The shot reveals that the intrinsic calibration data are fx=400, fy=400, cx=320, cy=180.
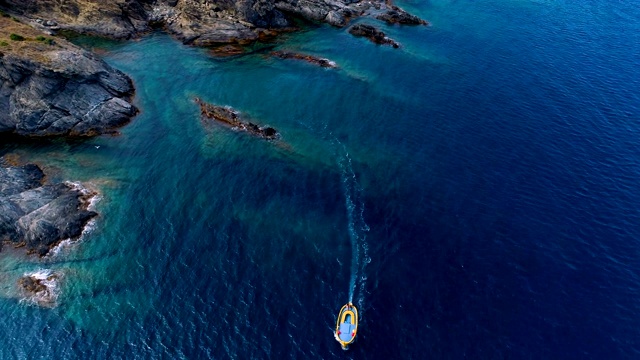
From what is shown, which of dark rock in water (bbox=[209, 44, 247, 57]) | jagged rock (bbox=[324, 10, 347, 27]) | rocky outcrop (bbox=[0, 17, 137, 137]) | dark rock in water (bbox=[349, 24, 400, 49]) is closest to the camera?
rocky outcrop (bbox=[0, 17, 137, 137])

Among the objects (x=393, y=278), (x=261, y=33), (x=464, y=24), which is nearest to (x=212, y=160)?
(x=393, y=278)

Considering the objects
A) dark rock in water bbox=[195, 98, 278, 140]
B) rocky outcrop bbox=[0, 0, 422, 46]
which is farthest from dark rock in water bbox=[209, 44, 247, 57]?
dark rock in water bbox=[195, 98, 278, 140]

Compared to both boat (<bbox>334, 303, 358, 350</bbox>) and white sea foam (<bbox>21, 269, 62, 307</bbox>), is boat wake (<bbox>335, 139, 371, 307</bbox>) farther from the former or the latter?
white sea foam (<bbox>21, 269, 62, 307</bbox>)

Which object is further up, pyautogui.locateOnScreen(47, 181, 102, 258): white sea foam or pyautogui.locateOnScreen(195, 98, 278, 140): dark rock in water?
pyautogui.locateOnScreen(195, 98, 278, 140): dark rock in water

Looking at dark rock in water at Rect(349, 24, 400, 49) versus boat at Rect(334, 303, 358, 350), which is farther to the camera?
dark rock in water at Rect(349, 24, 400, 49)

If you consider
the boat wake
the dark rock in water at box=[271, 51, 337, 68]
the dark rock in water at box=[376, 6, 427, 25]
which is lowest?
the boat wake
